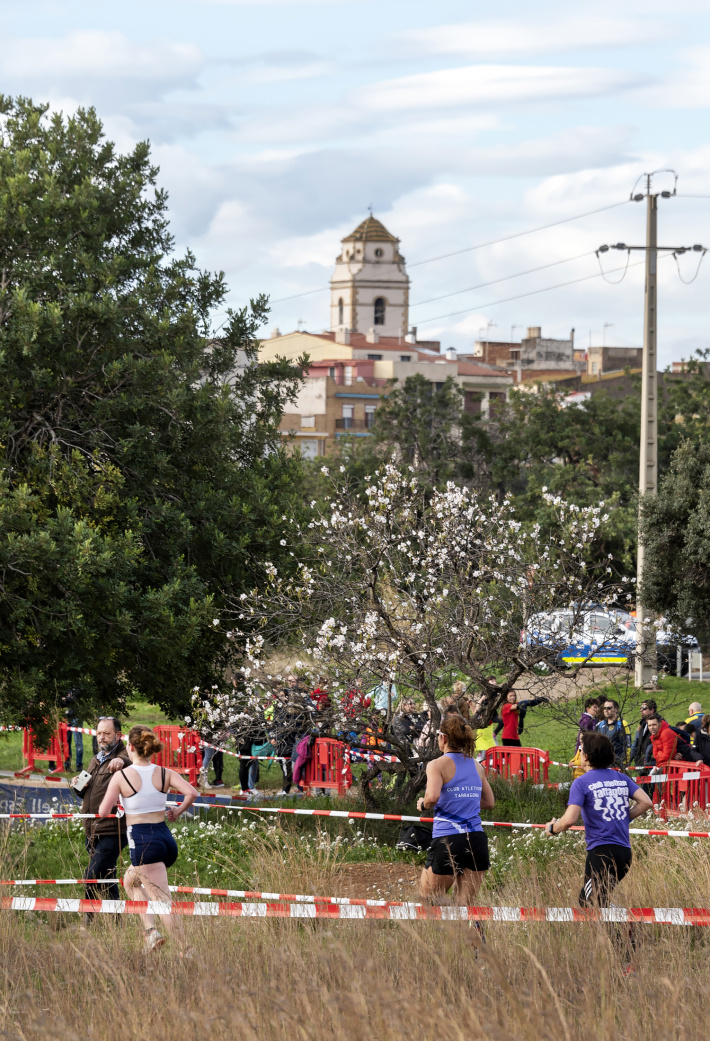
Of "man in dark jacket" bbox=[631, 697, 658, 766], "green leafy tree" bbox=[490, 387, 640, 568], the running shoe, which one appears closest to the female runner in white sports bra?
the running shoe

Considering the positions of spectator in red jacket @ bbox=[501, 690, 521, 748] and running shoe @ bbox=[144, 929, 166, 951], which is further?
spectator in red jacket @ bbox=[501, 690, 521, 748]

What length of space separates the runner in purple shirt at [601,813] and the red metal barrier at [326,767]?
27.1 feet

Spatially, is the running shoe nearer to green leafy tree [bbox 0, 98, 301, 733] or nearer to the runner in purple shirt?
the runner in purple shirt

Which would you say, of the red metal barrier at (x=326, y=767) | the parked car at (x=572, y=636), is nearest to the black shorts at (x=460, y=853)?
the parked car at (x=572, y=636)

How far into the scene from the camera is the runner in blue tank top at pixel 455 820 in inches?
294

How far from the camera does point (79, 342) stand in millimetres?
13266

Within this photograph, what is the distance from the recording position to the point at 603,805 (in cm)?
714

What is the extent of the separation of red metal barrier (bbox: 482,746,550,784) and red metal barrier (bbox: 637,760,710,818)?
1.76m

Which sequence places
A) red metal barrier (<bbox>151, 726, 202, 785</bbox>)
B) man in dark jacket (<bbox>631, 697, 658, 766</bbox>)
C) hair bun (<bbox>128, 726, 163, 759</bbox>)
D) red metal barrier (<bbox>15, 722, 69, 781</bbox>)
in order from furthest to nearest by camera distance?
red metal barrier (<bbox>15, 722, 69, 781</bbox>) → red metal barrier (<bbox>151, 726, 202, 785</bbox>) → man in dark jacket (<bbox>631, 697, 658, 766</bbox>) → hair bun (<bbox>128, 726, 163, 759</bbox>)

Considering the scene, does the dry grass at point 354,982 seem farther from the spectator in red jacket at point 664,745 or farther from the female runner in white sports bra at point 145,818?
the spectator in red jacket at point 664,745

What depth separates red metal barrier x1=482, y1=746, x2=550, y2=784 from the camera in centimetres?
1588

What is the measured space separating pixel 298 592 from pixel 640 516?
548 inches

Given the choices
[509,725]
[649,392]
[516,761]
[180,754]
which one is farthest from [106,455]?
[649,392]

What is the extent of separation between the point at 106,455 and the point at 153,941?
7.61 meters
